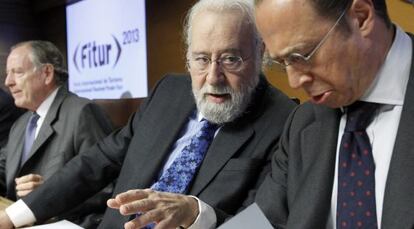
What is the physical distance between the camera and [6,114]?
11.4ft

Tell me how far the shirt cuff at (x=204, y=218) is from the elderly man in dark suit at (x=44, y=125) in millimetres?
800

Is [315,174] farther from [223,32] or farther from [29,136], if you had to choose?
[29,136]

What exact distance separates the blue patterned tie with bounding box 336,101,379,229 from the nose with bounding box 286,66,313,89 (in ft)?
0.51

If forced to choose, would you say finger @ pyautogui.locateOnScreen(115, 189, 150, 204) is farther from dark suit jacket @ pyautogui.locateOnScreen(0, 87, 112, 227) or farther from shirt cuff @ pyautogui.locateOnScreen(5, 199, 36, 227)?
dark suit jacket @ pyautogui.locateOnScreen(0, 87, 112, 227)

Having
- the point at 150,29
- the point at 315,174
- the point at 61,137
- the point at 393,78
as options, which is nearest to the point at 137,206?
the point at 315,174

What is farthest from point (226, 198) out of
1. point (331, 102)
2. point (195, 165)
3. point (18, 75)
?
point (18, 75)

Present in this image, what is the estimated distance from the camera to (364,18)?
1.05 m

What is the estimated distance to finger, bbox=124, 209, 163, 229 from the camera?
1152 mm

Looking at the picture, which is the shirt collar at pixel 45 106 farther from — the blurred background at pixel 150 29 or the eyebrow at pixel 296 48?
the eyebrow at pixel 296 48

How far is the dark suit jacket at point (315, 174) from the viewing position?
3.34 feet

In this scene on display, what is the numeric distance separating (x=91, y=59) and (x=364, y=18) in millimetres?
4234

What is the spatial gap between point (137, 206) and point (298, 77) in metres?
0.49

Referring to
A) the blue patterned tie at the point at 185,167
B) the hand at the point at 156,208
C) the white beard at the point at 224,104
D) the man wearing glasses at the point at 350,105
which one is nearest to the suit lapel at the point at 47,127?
the blue patterned tie at the point at 185,167

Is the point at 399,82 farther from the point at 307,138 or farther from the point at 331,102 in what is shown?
the point at 307,138
